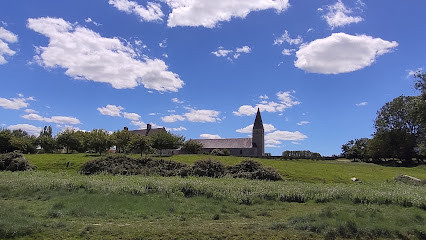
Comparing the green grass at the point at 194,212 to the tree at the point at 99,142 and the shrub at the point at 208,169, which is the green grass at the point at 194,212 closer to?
the shrub at the point at 208,169

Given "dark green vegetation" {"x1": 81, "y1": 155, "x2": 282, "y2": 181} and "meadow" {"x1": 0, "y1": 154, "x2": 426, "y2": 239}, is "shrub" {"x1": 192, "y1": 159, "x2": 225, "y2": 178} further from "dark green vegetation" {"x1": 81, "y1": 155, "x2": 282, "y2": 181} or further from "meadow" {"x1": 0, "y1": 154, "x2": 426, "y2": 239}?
"meadow" {"x1": 0, "y1": 154, "x2": 426, "y2": 239}

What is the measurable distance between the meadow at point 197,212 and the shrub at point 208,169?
1020 cm

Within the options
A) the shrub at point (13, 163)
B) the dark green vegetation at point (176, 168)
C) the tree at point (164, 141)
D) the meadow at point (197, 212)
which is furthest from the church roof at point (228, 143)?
the meadow at point (197, 212)

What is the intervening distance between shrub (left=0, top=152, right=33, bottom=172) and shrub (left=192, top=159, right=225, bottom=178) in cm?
2051

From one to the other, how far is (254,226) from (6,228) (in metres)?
8.19

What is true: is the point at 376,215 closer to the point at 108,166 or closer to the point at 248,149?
the point at 108,166

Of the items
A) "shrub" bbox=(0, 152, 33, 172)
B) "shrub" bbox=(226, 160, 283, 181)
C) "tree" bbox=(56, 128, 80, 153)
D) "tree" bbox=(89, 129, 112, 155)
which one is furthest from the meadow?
"tree" bbox=(56, 128, 80, 153)

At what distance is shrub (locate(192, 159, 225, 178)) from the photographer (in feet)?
107

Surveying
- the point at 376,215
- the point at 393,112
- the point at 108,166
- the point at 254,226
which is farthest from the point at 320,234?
the point at 393,112

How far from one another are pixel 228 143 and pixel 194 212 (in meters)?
106

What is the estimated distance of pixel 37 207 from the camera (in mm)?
16656

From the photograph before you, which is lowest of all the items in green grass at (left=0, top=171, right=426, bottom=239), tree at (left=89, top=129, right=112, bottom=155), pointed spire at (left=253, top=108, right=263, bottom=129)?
green grass at (left=0, top=171, right=426, bottom=239)

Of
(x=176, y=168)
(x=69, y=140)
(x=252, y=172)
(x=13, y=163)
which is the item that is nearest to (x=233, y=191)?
(x=252, y=172)

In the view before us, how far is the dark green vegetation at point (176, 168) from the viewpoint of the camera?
3294cm
